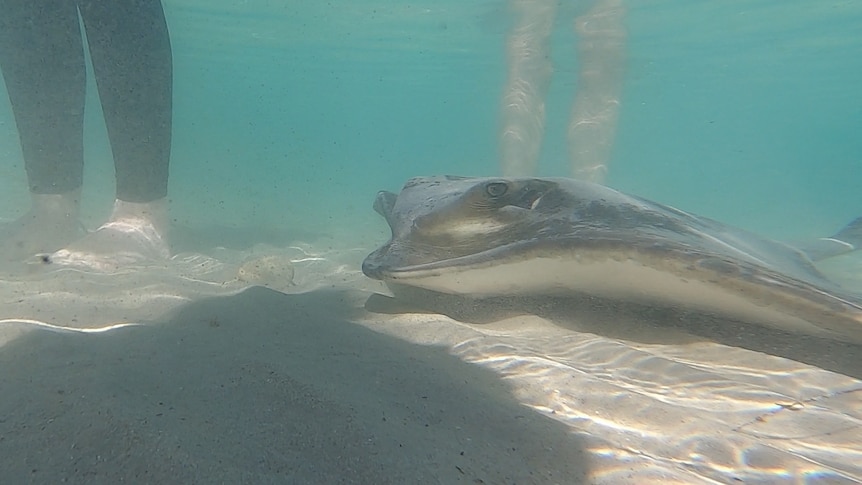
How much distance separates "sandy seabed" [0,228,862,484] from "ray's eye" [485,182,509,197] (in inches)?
25.4

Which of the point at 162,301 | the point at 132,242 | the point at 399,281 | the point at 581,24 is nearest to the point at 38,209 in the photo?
the point at 132,242

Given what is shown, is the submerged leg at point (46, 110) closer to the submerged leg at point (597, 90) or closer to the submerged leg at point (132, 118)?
the submerged leg at point (132, 118)

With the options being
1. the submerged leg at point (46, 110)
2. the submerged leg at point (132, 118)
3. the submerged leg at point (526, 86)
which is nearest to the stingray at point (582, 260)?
the submerged leg at point (132, 118)

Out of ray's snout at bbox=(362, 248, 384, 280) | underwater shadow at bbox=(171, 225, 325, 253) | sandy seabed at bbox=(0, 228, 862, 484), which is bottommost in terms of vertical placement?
underwater shadow at bbox=(171, 225, 325, 253)

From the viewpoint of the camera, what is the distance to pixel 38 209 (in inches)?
206

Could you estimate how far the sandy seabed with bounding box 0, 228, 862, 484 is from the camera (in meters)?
1.42

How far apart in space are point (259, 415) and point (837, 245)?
23.3 ft

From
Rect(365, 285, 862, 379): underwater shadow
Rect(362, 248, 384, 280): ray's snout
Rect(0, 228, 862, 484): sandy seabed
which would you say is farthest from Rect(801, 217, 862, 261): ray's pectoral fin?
Rect(362, 248, 384, 280): ray's snout

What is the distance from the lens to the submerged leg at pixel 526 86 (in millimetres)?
13367

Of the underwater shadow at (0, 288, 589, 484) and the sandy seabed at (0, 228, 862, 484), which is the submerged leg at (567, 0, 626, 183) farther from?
the underwater shadow at (0, 288, 589, 484)

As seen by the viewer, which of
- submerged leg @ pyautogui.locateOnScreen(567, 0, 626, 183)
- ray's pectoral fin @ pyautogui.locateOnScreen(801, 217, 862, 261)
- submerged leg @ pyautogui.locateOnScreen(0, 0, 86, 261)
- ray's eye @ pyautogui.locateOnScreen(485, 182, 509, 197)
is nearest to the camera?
ray's eye @ pyautogui.locateOnScreen(485, 182, 509, 197)

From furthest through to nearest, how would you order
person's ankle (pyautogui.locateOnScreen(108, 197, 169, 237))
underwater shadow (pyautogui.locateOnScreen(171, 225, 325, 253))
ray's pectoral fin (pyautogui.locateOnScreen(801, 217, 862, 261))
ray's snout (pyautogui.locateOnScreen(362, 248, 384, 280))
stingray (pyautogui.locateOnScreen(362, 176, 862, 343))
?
underwater shadow (pyautogui.locateOnScreen(171, 225, 325, 253)), ray's pectoral fin (pyautogui.locateOnScreen(801, 217, 862, 261)), person's ankle (pyautogui.locateOnScreen(108, 197, 169, 237)), ray's snout (pyautogui.locateOnScreen(362, 248, 384, 280)), stingray (pyautogui.locateOnScreen(362, 176, 862, 343))

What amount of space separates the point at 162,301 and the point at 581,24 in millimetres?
20077

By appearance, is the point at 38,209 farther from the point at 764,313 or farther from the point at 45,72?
the point at 764,313
